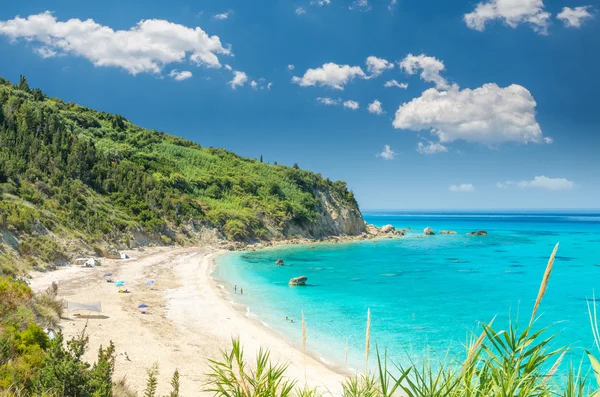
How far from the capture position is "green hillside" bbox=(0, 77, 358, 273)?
115 ft

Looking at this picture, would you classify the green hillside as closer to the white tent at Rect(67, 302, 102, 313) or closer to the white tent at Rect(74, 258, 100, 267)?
the white tent at Rect(74, 258, 100, 267)

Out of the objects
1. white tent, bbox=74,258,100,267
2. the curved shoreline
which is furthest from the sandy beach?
white tent, bbox=74,258,100,267

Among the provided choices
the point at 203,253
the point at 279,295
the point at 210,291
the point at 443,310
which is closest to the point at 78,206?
the point at 203,253

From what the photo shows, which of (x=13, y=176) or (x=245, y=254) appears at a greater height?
(x=13, y=176)

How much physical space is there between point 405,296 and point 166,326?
1985 centimetres

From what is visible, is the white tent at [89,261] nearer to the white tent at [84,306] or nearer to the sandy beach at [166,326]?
the sandy beach at [166,326]

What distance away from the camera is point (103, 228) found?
41875 millimetres

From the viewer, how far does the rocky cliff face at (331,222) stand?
271 feet

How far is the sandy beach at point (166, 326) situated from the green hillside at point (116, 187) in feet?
18.4

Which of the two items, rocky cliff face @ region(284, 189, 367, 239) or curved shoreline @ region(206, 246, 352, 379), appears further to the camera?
rocky cliff face @ region(284, 189, 367, 239)

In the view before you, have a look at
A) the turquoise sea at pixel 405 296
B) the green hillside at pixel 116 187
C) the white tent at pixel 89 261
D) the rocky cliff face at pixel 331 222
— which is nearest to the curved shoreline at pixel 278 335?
the turquoise sea at pixel 405 296

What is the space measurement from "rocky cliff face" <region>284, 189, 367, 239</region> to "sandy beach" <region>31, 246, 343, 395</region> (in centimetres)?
4764

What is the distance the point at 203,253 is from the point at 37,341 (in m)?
41.4

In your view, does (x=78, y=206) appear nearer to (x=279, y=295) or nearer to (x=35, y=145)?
(x=35, y=145)
